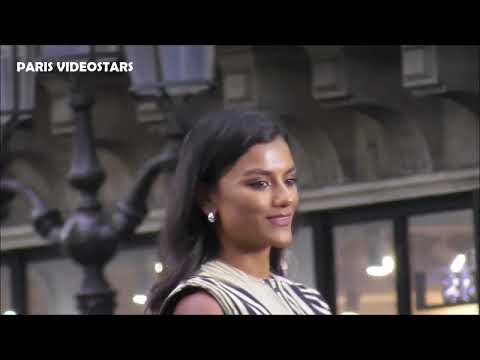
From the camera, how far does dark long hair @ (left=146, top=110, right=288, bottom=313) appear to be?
234cm

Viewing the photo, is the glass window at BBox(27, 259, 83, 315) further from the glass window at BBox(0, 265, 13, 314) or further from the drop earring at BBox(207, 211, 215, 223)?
the drop earring at BBox(207, 211, 215, 223)

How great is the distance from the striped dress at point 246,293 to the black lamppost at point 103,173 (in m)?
5.53

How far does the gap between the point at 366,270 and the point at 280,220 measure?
845 cm

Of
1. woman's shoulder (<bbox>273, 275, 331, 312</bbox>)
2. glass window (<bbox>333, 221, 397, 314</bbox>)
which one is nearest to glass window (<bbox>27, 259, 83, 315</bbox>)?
glass window (<bbox>333, 221, 397, 314</bbox>)

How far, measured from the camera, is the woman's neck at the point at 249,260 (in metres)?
2.37

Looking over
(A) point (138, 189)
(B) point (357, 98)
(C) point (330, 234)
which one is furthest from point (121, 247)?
(A) point (138, 189)

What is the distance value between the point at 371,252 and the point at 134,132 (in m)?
2.31

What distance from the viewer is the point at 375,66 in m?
10.5

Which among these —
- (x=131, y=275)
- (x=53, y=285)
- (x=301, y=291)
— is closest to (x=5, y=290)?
(x=53, y=285)

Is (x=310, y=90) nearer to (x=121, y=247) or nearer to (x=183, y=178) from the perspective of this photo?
(x=121, y=247)

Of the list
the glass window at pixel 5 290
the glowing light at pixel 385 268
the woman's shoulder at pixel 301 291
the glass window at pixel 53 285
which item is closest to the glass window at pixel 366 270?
the glowing light at pixel 385 268

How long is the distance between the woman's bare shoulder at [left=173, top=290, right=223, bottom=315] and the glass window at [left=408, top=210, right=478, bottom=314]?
7476mm
